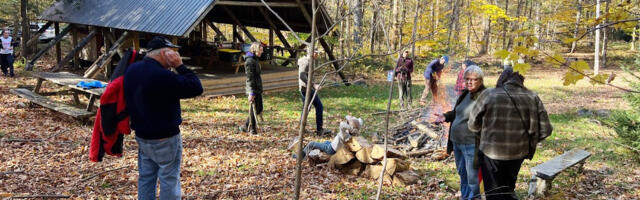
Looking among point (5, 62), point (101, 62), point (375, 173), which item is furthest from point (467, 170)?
point (5, 62)

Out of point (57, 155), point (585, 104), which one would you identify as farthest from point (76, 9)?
point (585, 104)

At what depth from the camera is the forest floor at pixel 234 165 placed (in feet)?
18.1

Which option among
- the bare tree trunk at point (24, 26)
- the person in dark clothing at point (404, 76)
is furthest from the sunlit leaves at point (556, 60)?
the bare tree trunk at point (24, 26)

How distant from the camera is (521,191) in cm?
578

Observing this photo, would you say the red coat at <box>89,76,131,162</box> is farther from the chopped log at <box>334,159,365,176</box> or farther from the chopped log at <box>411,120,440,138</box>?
the chopped log at <box>411,120,440,138</box>

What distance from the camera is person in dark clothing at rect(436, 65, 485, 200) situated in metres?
4.43

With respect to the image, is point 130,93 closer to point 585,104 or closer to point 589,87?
point 585,104

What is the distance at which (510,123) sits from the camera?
156 inches

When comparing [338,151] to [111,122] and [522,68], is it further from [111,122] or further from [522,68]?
Answer: [522,68]

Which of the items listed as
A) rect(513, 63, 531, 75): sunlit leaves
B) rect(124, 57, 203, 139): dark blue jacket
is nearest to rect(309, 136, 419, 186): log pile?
rect(124, 57, 203, 139): dark blue jacket

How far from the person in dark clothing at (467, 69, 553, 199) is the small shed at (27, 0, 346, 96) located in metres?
7.49

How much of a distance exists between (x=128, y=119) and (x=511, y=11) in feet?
122

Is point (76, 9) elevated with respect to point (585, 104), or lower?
elevated

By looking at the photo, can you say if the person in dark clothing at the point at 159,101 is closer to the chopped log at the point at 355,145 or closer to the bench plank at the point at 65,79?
the chopped log at the point at 355,145
